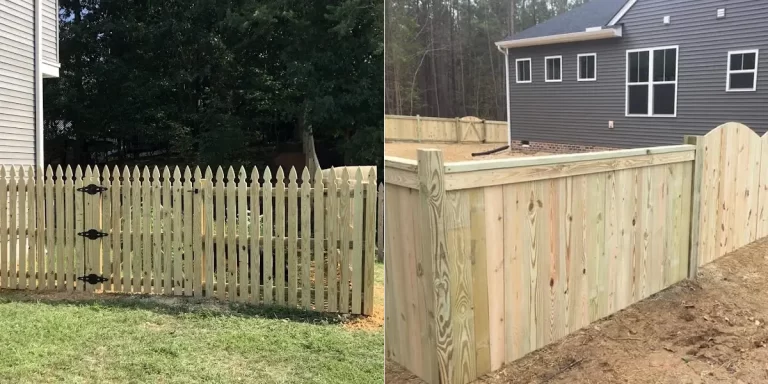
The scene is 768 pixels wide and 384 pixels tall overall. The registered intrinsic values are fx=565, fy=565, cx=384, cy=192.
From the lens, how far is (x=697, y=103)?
1.14 metres

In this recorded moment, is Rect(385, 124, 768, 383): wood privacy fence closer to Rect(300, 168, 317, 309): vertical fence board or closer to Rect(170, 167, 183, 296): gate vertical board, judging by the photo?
Rect(300, 168, 317, 309): vertical fence board

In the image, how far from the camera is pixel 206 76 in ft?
6.24

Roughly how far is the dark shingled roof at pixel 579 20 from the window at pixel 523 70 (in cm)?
4

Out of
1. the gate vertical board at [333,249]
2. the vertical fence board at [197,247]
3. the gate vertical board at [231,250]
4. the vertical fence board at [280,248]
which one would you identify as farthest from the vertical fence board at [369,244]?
the vertical fence board at [197,247]

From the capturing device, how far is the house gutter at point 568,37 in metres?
1.03

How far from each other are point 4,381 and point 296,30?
62.5 inches

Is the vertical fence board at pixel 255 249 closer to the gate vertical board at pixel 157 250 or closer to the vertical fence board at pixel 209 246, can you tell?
the vertical fence board at pixel 209 246

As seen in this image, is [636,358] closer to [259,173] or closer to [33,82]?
[259,173]

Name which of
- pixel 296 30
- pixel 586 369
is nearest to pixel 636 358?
pixel 586 369

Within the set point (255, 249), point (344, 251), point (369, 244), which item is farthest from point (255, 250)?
point (369, 244)

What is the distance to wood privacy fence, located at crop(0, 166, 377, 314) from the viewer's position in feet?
7.08

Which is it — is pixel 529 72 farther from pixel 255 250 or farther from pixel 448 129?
pixel 255 250

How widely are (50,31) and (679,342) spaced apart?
203cm

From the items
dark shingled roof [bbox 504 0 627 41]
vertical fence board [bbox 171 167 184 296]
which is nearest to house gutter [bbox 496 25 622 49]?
dark shingled roof [bbox 504 0 627 41]
